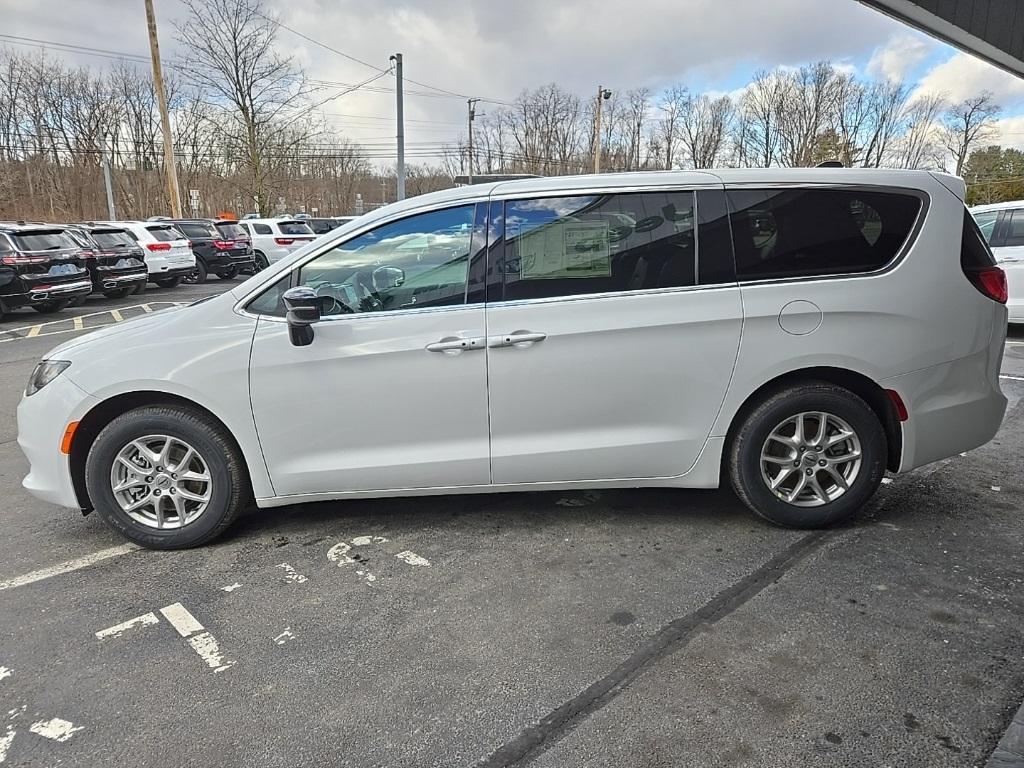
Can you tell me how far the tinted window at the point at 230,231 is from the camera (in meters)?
19.4

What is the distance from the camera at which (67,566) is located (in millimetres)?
3471

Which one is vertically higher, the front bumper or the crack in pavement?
the front bumper

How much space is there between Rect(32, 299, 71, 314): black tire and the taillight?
14.3m

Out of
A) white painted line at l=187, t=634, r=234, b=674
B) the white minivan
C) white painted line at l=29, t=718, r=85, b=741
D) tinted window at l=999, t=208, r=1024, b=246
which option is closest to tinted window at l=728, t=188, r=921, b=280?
the white minivan

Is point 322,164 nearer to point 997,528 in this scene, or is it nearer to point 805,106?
point 805,106

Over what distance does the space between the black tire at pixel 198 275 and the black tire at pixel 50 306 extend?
410 cm

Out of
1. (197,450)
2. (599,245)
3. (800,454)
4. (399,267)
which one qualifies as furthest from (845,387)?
(197,450)

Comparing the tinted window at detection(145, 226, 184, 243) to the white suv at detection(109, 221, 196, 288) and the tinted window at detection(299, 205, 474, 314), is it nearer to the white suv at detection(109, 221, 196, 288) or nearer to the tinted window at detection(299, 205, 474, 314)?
the white suv at detection(109, 221, 196, 288)

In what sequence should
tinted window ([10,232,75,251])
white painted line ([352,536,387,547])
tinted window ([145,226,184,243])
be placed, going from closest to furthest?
white painted line ([352,536,387,547])
tinted window ([10,232,75,251])
tinted window ([145,226,184,243])

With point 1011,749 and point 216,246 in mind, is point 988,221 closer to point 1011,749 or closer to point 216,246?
point 1011,749

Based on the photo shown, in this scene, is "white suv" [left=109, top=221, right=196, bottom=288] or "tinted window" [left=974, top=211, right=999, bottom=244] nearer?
"tinted window" [left=974, top=211, right=999, bottom=244]

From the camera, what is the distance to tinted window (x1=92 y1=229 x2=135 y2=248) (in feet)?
49.0

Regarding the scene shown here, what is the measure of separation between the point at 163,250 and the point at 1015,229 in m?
17.1

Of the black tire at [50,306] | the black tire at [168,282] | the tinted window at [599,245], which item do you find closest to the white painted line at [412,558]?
the tinted window at [599,245]
